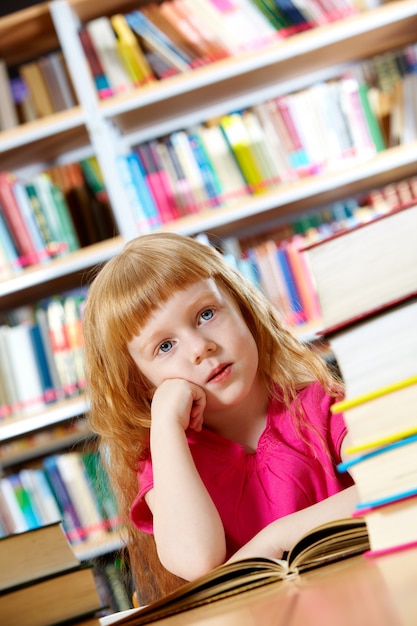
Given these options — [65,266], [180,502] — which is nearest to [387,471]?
[180,502]

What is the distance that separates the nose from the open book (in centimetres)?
45

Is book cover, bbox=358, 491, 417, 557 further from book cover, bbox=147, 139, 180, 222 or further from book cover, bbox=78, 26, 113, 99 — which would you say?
book cover, bbox=78, 26, 113, 99

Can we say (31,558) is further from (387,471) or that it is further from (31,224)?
(31,224)

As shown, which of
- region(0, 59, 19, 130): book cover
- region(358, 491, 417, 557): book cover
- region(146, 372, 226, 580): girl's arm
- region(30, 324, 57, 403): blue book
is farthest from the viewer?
region(0, 59, 19, 130): book cover

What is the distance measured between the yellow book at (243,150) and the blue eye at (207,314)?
1303 mm

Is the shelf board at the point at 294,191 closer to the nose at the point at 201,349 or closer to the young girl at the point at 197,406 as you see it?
the young girl at the point at 197,406

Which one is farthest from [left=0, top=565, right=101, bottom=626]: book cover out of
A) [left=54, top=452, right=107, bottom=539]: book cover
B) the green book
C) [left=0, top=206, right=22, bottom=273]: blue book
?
the green book

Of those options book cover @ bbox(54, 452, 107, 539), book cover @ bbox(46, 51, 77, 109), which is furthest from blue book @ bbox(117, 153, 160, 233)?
book cover @ bbox(54, 452, 107, 539)

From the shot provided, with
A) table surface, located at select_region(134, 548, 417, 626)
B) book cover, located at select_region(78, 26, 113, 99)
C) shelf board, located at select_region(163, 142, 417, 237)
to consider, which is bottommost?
table surface, located at select_region(134, 548, 417, 626)

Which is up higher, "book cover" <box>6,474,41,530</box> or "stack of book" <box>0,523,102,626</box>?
"book cover" <box>6,474,41,530</box>

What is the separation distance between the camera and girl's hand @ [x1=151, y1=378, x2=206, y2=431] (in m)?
1.10

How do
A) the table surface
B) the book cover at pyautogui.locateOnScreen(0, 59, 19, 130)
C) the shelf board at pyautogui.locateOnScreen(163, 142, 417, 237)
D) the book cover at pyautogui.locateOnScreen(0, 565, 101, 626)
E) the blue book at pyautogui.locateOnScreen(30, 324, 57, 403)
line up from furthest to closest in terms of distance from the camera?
the book cover at pyautogui.locateOnScreen(0, 59, 19, 130), the blue book at pyautogui.locateOnScreen(30, 324, 57, 403), the shelf board at pyautogui.locateOnScreen(163, 142, 417, 237), the book cover at pyautogui.locateOnScreen(0, 565, 101, 626), the table surface

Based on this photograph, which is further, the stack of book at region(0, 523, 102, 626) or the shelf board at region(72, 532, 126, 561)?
the shelf board at region(72, 532, 126, 561)

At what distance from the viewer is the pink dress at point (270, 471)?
1.21 m
